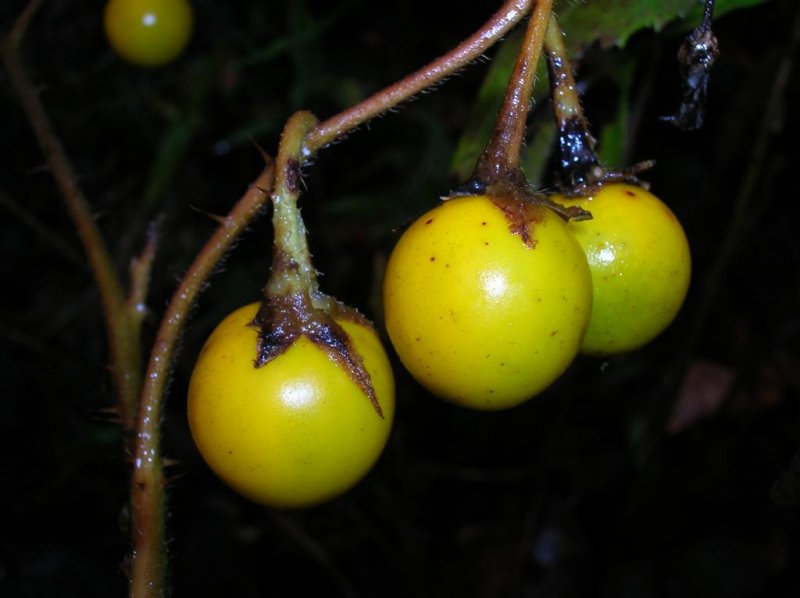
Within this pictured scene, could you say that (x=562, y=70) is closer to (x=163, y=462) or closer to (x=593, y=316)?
(x=593, y=316)

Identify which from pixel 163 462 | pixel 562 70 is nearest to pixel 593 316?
pixel 562 70

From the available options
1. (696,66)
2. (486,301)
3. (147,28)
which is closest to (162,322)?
(486,301)

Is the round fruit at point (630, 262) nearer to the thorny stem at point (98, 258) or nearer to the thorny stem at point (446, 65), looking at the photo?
the thorny stem at point (446, 65)

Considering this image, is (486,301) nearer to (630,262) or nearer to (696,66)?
(630,262)

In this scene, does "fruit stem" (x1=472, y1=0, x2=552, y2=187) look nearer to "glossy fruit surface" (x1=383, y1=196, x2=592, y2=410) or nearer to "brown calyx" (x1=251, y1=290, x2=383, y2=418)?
"glossy fruit surface" (x1=383, y1=196, x2=592, y2=410)

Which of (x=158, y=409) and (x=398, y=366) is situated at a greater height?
(x=158, y=409)

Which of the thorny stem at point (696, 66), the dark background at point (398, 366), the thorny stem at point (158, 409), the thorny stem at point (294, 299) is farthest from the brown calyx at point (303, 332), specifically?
the dark background at point (398, 366)

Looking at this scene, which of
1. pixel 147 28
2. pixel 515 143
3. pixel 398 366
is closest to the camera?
pixel 515 143
